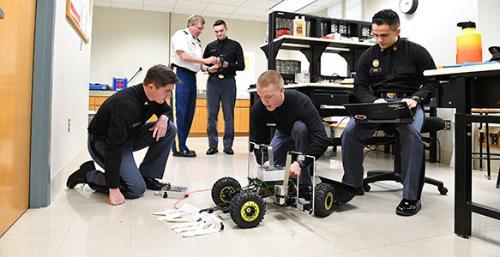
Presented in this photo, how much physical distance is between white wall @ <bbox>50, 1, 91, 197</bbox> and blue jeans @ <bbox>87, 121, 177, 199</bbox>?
18 centimetres

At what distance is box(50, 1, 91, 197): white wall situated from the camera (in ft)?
5.70

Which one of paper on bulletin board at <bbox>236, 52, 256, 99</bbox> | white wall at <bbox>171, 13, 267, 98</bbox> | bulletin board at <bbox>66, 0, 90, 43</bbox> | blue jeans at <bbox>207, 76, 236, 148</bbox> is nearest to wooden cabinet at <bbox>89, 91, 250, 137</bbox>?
white wall at <bbox>171, 13, 267, 98</bbox>

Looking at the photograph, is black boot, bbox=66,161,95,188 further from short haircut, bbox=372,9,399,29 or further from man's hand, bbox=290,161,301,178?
short haircut, bbox=372,9,399,29

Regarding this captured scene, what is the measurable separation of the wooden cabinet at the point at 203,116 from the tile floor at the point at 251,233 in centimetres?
427

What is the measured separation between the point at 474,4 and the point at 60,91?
3.53m

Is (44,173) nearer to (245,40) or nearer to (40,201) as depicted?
(40,201)

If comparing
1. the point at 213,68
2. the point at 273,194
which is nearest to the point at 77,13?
the point at 213,68

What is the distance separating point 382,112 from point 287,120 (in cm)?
48

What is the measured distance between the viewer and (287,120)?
181cm

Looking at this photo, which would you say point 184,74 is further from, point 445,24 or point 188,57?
point 445,24

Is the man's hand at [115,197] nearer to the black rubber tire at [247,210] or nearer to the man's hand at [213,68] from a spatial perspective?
the black rubber tire at [247,210]

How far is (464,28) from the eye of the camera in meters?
1.91

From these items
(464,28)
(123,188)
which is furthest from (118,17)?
(464,28)

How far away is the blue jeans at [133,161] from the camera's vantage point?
1771 millimetres
